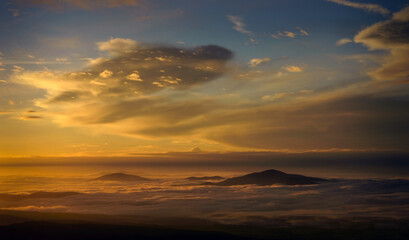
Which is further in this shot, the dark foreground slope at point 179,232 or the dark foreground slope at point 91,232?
the dark foreground slope at point 179,232

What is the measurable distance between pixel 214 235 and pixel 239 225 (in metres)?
26.7

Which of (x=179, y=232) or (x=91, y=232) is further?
(x=179, y=232)

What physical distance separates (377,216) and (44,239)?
138556 mm

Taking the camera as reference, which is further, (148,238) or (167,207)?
(167,207)

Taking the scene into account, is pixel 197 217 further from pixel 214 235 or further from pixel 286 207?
pixel 286 207

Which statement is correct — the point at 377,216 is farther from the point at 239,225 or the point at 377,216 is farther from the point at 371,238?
the point at 239,225

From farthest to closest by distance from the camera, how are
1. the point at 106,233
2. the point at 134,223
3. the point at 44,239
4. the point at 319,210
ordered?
1. the point at 319,210
2. the point at 134,223
3. the point at 106,233
4. the point at 44,239

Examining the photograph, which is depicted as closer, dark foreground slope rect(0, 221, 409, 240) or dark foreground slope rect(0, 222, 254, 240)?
dark foreground slope rect(0, 222, 254, 240)

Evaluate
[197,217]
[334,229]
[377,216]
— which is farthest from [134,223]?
[377,216]

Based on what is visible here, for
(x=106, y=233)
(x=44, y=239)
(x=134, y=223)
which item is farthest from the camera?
(x=134, y=223)

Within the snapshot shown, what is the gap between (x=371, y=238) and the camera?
10444 centimetres

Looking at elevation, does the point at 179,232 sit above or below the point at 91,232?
below

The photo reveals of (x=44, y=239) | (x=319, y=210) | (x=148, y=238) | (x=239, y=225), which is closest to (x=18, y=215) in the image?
(x=44, y=239)

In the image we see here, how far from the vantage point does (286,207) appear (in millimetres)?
177625
